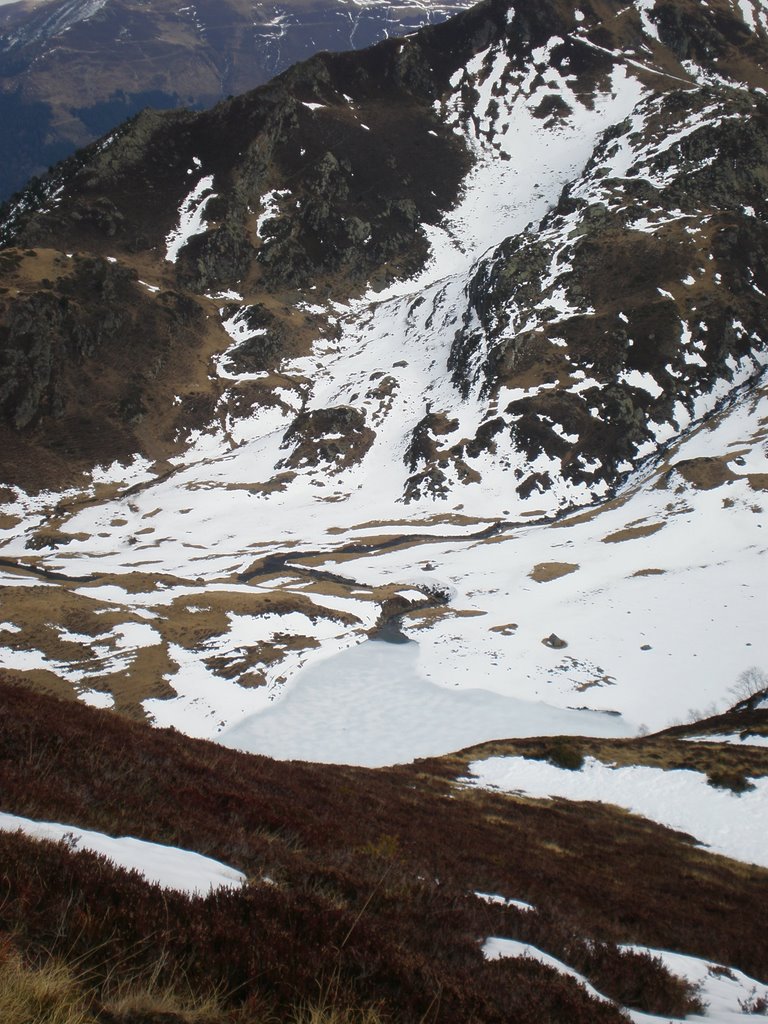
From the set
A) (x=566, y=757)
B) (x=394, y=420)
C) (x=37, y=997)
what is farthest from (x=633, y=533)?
(x=37, y=997)

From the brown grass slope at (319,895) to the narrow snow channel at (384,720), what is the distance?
22.5 meters

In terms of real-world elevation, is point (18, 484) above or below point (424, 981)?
below

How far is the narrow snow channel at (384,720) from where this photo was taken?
123 ft

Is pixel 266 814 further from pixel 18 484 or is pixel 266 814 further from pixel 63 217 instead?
pixel 63 217

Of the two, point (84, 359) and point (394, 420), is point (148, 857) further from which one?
point (84, 359)

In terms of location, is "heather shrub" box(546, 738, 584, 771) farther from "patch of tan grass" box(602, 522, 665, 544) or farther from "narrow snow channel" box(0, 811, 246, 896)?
"patch of tan grass" box(602, 522, 665, 544)

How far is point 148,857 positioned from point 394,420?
108 m

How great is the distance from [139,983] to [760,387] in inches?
4463

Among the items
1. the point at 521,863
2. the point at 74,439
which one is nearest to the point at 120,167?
the point at 74,439

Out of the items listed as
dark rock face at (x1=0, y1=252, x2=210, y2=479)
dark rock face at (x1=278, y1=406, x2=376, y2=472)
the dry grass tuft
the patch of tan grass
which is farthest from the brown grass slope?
dark rock face at (x1=0, y1=252, x2=210, y2=479)

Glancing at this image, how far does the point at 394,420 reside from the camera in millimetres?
112062

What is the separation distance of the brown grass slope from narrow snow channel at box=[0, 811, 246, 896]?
309 millimetres

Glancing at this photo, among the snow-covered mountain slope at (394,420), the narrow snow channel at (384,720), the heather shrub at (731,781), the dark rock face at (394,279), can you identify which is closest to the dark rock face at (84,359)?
the dark rock face at (394,279)

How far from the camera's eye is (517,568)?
67.6 meters
